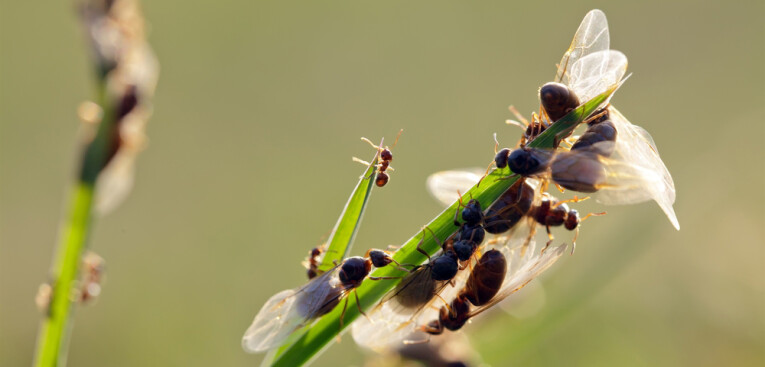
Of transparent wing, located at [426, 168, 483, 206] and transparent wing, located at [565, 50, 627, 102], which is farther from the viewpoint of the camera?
transparent wing, located at [426, 168, 483, 206]

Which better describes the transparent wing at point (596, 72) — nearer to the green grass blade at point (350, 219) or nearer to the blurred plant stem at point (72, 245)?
the green grass blade at point (350, 219)

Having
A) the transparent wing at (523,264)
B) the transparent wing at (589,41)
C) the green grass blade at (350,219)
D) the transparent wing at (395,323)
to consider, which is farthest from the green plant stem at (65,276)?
the transparent wing at (589,41)

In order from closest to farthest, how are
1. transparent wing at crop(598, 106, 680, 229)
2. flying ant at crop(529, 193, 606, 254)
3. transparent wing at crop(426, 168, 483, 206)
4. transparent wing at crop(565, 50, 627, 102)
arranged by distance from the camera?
transparent wing at crop(598, 106, 680, 229), transparent wing at crop(565, 50, 627, 102), flying ant at crop(529, 193, 606, 254), transparent wing at crop(426, 168, 483, 206)

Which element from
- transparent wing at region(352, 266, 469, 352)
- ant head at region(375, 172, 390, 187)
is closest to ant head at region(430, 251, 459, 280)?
transparent wing at region(352, 266, 469, 352)

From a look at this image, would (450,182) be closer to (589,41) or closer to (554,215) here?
(554,215)

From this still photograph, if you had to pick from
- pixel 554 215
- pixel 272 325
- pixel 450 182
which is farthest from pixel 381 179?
pixel 272 325

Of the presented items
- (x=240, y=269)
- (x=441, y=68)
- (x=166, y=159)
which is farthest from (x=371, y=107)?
(x=240, y=269)

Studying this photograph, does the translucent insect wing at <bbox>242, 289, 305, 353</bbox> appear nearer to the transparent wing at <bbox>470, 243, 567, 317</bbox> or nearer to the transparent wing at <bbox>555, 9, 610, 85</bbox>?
the transparent wing at <bbox>470, 243, 567, 317</bbox>

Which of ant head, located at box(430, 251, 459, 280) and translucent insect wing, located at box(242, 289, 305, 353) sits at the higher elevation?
translucent insect wing, located at box(242, 289, 305, 353)
